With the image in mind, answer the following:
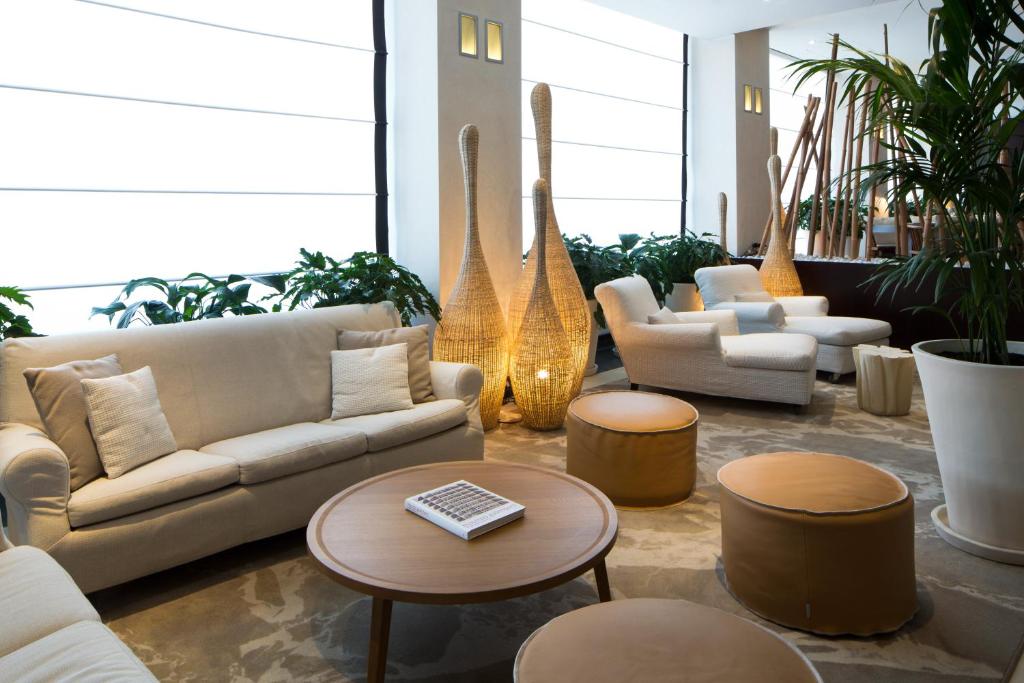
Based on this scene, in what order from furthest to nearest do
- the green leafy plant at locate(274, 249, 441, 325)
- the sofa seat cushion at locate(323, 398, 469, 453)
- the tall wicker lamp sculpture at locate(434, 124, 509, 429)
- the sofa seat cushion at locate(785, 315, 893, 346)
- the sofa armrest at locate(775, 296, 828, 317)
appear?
the sofa armrest at locate(775, 296, 828, 317) → the sofa seat cushion at locate(785, 315, 893, 346) → the tall wicker lamp sculpture at locate(434, 124, 509, 429) → the green leafy plant at locate(274, 249, 441, 325) → the sofa seat cushion at locate(323, 398, 469, 453)

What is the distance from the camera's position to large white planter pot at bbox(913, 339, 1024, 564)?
8.71 feet

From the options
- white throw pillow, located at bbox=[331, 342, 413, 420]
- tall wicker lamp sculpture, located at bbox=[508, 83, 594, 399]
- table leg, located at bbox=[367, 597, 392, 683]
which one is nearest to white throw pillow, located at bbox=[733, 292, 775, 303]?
tall wicker lamp sculpture, located at bbox=[508, 83, 594, 399]

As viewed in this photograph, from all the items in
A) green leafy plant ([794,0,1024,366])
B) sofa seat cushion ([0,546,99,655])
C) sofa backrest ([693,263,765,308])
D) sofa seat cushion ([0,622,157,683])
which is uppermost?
green leafy plant ([794,0,1024,366])

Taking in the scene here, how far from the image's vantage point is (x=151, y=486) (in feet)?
8.52

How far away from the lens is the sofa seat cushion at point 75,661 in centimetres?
149

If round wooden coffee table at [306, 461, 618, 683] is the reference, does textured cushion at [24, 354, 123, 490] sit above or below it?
above

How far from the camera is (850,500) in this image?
234cm

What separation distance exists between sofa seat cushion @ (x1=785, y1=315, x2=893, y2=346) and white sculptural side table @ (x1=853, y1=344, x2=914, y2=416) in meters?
0.64

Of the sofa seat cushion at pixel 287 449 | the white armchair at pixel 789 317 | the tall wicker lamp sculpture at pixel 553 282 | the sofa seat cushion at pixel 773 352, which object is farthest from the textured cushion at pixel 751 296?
the sofa seat cushion at pixel 287 449

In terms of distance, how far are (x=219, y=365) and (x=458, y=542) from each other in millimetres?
1629

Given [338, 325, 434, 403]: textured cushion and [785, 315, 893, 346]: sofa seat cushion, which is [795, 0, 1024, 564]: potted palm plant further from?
[785, 315, 893, 346]: sofa seat cushion

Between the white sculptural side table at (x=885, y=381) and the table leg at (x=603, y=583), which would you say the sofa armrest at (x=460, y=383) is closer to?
the table leg at (x=603, y=583)

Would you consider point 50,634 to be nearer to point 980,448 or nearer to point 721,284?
point 980,448

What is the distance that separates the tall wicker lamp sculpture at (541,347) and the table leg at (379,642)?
249cm
